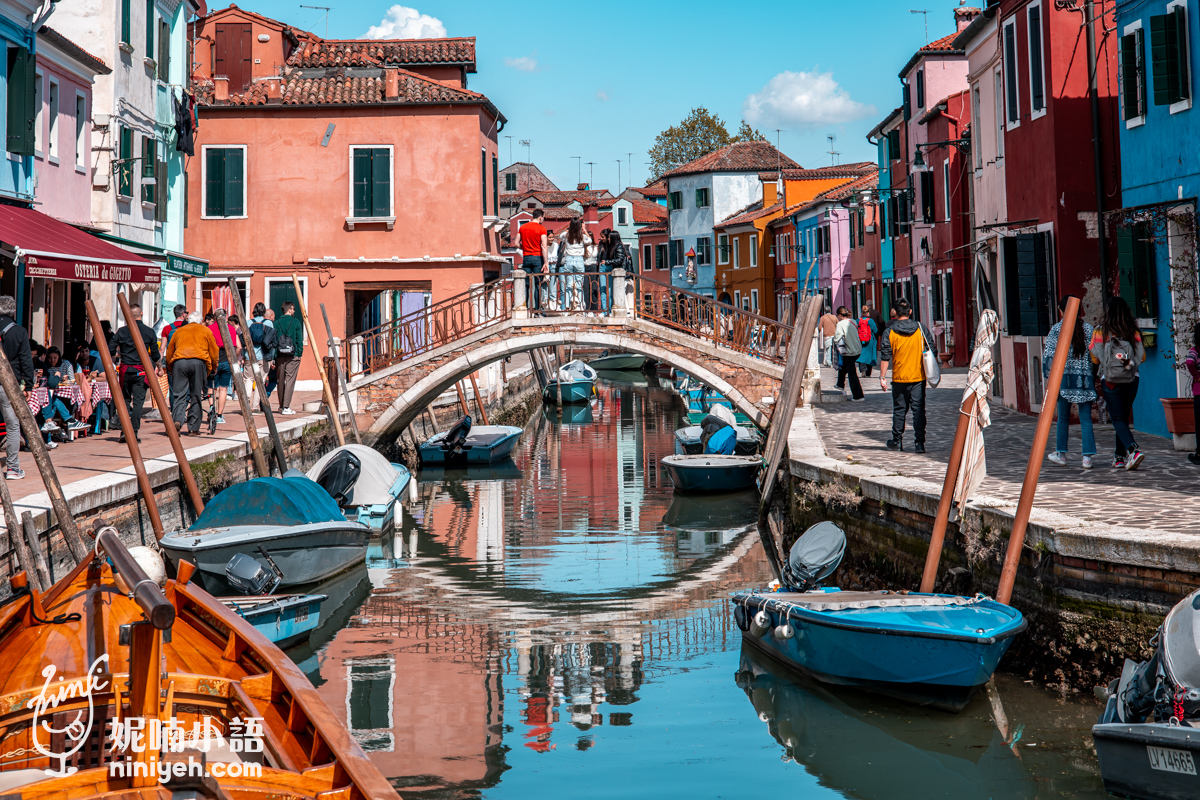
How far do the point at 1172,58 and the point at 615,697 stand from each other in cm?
869

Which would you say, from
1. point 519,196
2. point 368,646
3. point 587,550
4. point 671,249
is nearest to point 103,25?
point 587,550

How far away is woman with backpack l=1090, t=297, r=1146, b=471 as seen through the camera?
10.7 metres

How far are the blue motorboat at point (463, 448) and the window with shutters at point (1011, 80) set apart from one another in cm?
1076

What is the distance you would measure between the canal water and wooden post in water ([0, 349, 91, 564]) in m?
2.06

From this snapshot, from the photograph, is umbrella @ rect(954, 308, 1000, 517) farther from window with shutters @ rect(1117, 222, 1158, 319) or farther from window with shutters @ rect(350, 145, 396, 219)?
window with shutters @ rect(350, 145, 396, 219)

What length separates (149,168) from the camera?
21.1 metres

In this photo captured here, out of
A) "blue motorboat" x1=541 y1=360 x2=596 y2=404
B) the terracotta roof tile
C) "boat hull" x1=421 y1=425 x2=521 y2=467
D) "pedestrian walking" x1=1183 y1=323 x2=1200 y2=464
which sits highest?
the terracotta roof tile

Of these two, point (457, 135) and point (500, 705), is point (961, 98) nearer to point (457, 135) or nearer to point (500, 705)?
point (457, 135)

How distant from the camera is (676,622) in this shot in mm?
11289

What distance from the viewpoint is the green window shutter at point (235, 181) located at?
25250mm

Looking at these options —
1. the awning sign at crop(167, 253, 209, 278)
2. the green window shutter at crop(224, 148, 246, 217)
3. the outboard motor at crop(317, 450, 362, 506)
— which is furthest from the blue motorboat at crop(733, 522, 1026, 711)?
the green window shutter at crop(224, 148, 246, 217)

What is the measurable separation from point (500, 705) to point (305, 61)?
70.7 ft

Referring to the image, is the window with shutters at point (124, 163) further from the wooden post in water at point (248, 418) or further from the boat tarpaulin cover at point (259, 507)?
the boat tarpaulin cover at point (259, 507)

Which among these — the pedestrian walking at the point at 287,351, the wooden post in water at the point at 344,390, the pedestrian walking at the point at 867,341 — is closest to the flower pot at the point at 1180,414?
the wooden post in water at the point at 344,390
